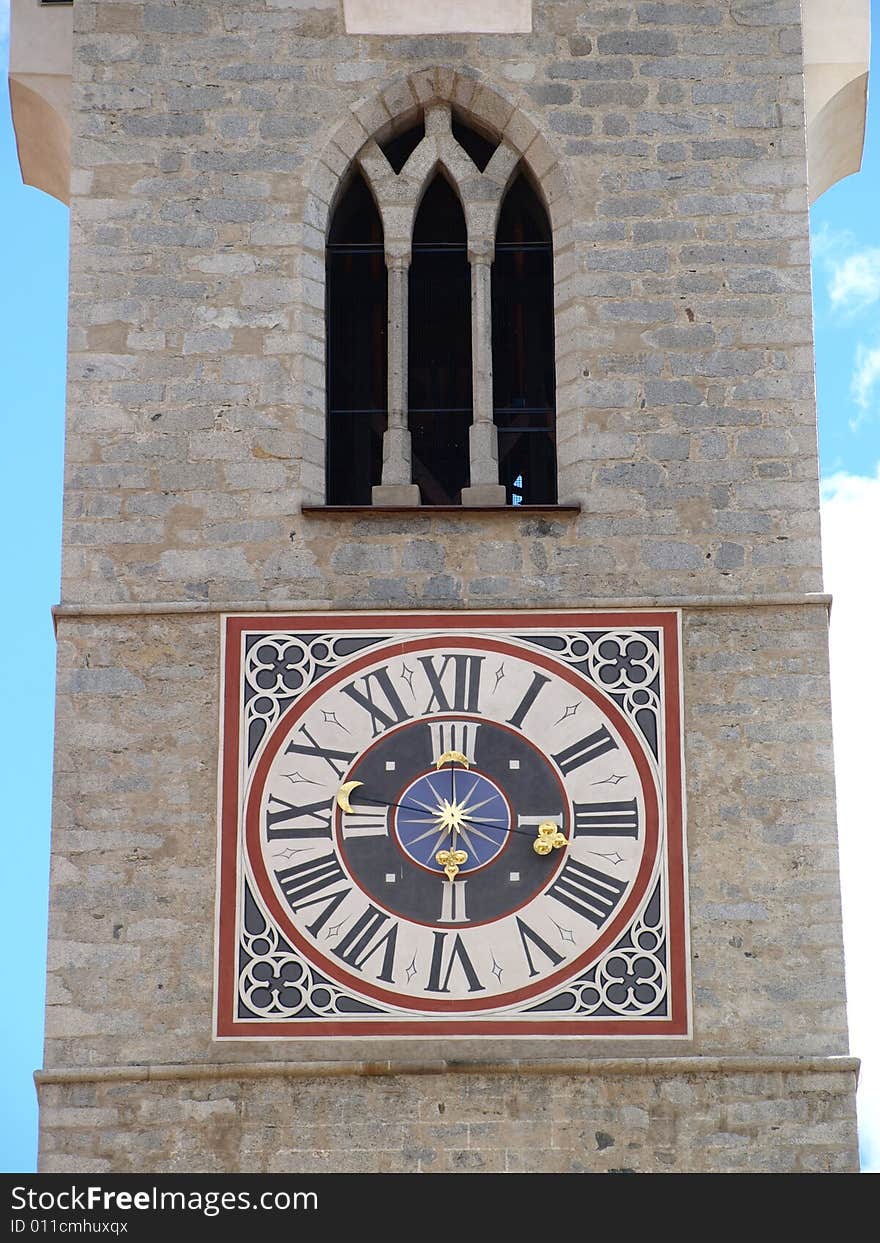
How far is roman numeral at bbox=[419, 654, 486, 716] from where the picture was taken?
17.7m

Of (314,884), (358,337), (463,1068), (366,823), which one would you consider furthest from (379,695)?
(358,337)

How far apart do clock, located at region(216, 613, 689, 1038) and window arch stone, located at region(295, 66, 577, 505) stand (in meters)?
0.92

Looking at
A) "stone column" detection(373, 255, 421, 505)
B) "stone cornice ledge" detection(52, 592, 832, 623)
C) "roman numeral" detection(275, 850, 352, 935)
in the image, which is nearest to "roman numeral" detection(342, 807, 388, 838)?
"roman numeral" detection(275, 850, 352, 935)

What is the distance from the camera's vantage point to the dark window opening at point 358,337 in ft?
62.0

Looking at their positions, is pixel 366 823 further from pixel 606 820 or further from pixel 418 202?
pixel 418 202

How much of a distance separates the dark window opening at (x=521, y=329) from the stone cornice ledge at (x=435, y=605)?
3.49ft

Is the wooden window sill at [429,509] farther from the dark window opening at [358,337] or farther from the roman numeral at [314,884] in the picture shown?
the roman numeral at [314,884]

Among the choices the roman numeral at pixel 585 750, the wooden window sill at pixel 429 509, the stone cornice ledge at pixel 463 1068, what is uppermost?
the wooden window sill at pixel 429 509

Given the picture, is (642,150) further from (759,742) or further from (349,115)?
(759,742)

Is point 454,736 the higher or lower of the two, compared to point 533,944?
higher

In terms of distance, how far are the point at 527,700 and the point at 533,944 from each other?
113 centimetres

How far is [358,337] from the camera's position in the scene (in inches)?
755

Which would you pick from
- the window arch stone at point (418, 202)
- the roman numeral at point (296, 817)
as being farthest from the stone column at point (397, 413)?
the roman numeral at point (296, 817)

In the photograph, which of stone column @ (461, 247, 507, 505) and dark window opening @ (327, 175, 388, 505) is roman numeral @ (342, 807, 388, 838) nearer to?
stone column @ (461, 247, 507, 505)
